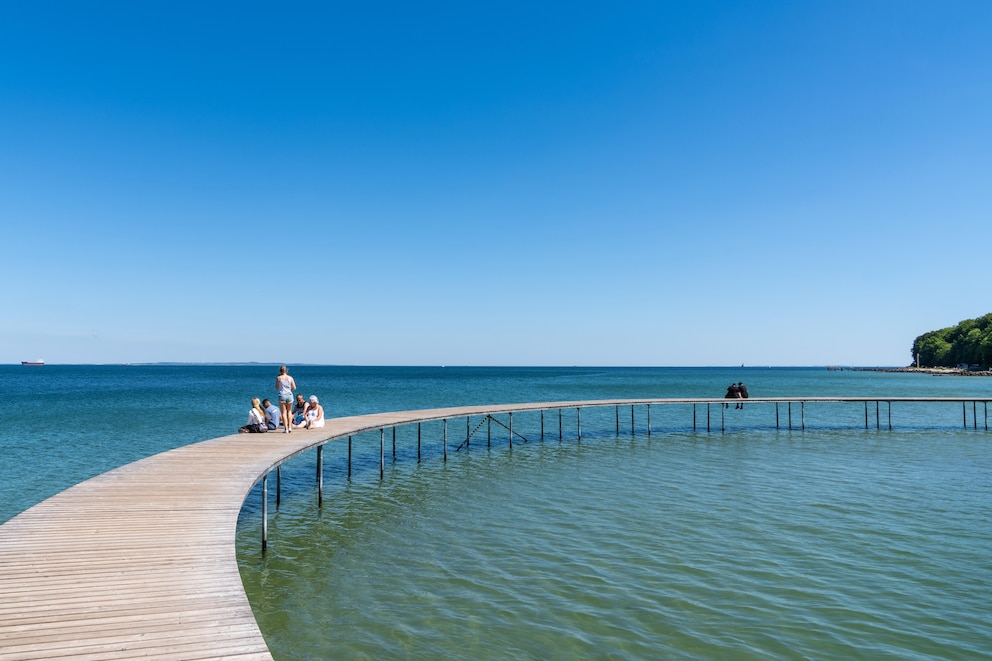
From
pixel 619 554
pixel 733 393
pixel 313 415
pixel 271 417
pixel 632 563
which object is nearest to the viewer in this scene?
pixel 632 563

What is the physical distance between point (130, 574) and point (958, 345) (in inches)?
5799

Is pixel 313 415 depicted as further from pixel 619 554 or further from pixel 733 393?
pixel 733 393

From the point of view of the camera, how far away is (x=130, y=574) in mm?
5559

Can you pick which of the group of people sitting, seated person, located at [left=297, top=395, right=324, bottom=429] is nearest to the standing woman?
the group of people sitting

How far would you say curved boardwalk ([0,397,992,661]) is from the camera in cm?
420

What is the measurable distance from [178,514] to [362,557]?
3041 mm

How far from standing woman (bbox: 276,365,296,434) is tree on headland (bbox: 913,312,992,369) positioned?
121m

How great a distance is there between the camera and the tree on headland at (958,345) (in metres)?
103

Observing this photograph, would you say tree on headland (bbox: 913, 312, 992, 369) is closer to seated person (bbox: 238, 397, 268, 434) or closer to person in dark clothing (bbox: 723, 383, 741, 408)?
person in dark clothing (bbox: 723, 383, 741, 408)

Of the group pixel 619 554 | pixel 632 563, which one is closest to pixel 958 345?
pixel 619 554

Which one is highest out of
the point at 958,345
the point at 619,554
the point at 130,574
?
the point at 958,345

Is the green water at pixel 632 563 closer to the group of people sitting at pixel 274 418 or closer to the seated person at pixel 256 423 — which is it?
the group of people sitting at pixel 274 418

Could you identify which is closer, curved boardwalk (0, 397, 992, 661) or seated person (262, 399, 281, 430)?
curved boardwalk (0, 397, 992, 661)

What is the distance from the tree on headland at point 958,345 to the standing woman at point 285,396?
12109cm
